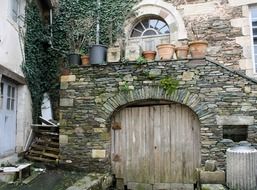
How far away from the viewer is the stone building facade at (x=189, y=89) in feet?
20.2

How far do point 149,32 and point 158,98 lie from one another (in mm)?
3128

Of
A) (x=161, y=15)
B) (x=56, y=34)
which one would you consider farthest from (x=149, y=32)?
(x=56, y=34)

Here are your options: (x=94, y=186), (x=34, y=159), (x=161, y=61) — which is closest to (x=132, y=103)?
(x=161, y=61)

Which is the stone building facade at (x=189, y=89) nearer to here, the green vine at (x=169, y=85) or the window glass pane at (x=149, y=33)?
the green vine at (x=169, y=85)

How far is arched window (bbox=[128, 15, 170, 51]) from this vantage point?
8735 millimetres

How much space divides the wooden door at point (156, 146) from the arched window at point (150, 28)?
3.00m

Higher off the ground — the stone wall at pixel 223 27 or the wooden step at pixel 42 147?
the stone wall at pixel 223 27

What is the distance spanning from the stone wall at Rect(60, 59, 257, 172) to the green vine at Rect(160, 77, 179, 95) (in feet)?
0.29

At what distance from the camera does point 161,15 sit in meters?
8.55

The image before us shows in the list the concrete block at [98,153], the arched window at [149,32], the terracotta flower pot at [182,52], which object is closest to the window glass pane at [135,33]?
the arched window at [149,32]

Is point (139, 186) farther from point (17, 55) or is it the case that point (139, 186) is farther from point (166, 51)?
point (17, 55)

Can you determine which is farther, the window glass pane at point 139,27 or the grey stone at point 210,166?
the window glass pane at point 139,27

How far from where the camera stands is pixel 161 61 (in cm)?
662

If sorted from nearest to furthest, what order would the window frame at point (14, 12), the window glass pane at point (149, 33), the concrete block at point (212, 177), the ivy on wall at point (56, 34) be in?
the concrete block at point (212, 177), the window frame at point (14, 12), the ivy on wall at point (56, 34), the window glass pane at point (149, 33)
